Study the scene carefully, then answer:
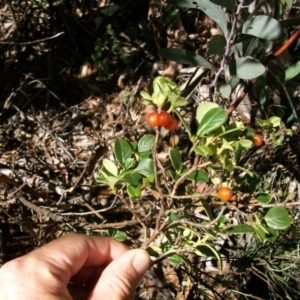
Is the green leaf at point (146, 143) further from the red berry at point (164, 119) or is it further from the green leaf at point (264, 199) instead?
the green leaf at point (264, 199)

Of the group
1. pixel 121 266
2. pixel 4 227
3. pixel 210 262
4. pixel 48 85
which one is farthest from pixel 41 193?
pixel 121 266

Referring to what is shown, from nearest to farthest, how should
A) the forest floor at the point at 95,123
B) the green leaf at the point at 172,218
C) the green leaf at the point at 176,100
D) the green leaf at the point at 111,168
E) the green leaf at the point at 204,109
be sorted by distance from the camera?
1. the green leaf at the point at 176,100
2. the green leaf at the point at 204,109
3. the green leaf at the point at 111,168
4. the green leaf at the point at 172,218
5. the forest floor at the point at 95,123

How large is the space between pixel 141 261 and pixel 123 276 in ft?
0.22

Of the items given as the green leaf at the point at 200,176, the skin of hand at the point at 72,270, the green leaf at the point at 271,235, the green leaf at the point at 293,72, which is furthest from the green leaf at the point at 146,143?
the green leaf at the point at 293,72

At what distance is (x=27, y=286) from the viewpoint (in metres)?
1.14

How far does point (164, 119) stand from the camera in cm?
104

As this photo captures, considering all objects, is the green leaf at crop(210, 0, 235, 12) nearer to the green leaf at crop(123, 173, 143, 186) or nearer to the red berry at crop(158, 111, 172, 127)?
the red berry at crop(158, 111, 172, 127)

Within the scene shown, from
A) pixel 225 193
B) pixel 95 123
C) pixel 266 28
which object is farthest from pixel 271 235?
pixel 95 123

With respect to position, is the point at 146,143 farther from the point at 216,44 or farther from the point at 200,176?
the point at 216,44

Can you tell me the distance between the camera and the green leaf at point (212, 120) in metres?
1.04

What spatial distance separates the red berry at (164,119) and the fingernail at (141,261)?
421 millimetres

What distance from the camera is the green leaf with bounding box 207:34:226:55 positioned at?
1.37 meters

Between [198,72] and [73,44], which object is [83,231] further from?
[73,44]

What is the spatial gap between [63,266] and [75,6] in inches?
72.9
